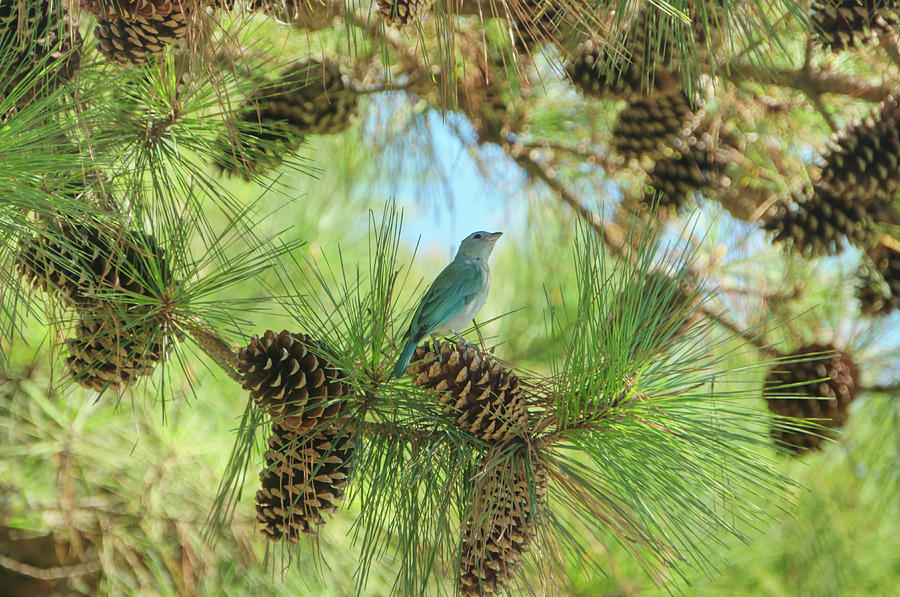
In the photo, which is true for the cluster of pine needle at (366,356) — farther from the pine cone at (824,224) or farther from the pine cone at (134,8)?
the pine cone at (824,224)

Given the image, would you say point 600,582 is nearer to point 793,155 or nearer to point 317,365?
point 793,155

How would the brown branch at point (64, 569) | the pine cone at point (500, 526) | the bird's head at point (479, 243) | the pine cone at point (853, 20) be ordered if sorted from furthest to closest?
the brown branch at point (64, 569)
the bird's head at point (479, 243)
the pine cone at point (853, 20)
the pine cone at point (500, 526)

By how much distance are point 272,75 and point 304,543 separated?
82 cm

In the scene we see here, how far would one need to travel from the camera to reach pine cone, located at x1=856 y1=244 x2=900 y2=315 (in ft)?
3.98

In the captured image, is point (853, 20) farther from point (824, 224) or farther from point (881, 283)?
point (881, 283)

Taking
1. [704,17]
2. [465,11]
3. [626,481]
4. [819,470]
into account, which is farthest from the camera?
[819,470]

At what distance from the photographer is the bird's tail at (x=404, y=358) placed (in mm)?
768

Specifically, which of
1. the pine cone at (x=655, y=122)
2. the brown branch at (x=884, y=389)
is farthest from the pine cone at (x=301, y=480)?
the brown branch at (x=884, y=389)

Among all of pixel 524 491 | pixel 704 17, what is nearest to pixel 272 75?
pixel 704 17

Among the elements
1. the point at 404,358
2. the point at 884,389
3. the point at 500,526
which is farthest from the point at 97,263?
the point at 884,389

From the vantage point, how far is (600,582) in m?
1.56

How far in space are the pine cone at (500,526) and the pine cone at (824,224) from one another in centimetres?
64

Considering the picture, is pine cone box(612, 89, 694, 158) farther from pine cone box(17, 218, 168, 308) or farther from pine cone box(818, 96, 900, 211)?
pine cone box(17, 218, 168, 308)

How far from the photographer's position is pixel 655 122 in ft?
4.04
